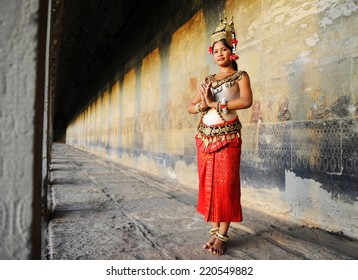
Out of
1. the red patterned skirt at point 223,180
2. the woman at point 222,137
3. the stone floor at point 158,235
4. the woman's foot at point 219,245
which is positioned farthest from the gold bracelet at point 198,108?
the stone floor at point 158,235

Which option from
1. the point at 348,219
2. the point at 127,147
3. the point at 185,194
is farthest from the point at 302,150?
the point at 127,147

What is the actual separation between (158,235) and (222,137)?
1.10m

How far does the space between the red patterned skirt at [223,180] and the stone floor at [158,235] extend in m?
0.31

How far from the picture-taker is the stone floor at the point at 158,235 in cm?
205

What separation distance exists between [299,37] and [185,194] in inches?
110

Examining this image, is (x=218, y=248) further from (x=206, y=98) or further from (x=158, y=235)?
(x=206, y=98)

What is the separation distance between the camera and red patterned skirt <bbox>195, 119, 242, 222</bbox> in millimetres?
2012

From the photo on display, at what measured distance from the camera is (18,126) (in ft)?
3.27

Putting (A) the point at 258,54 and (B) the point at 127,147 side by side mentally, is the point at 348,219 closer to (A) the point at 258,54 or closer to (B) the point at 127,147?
(A) the point at 258,54

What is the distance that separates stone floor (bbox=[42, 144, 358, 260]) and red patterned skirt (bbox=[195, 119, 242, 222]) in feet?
1.02

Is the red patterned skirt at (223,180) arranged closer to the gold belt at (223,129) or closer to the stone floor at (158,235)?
the gold belt at (223,129)

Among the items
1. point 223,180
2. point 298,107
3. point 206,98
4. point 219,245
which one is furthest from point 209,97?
point 298,107

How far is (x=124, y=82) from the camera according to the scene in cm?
1099

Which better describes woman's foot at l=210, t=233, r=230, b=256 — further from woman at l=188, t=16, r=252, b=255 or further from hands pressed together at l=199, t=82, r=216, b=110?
hands pressed together at l=199, t=82, r=216, b=110
